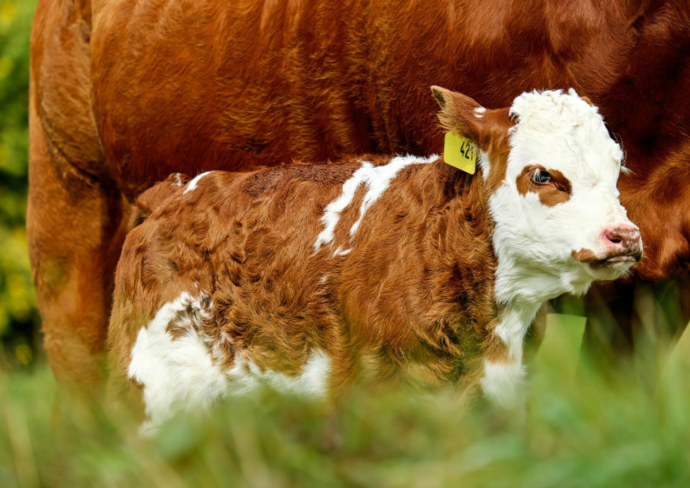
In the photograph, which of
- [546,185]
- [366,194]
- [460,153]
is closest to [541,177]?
[546,185]

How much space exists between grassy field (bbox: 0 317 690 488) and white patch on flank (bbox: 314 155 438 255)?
82 cm

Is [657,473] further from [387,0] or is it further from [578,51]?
[387,0]

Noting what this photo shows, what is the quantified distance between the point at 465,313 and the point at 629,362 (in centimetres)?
100

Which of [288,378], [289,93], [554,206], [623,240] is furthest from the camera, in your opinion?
[289,93]

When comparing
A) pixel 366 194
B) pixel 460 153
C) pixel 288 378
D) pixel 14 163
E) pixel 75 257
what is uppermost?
pixel 460 153

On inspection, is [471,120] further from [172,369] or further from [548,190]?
[172,369]

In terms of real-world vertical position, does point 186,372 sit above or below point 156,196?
below

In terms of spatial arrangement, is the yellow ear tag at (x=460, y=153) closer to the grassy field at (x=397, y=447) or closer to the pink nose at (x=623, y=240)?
the pink nose at (x=623, y=240)

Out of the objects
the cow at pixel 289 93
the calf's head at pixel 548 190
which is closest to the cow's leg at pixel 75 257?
the cow at pixel 289 93

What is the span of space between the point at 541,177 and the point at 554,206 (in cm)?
11

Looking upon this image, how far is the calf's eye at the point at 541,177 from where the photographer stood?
126 inches

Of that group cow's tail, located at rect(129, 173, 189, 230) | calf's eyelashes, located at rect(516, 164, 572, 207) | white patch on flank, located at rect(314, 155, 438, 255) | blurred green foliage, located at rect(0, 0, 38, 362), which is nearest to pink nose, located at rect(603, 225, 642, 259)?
calf's eyelashes, located at rect(516, 164, 572, 207)

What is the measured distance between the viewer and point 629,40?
367 cm

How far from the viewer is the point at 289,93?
4.55 m
